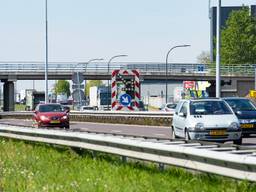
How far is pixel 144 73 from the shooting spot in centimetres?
9100

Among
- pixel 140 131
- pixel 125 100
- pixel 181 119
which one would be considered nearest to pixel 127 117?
pixel 125 100

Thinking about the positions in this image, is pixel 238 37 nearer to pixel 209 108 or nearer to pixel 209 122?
pixel 209 108

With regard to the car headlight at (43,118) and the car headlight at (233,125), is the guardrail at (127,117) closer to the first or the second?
the car headlight at (43,118)

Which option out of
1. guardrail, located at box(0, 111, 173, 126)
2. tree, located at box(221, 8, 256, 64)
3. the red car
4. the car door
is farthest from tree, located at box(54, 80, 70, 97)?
the car door

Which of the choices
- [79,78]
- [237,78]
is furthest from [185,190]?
[237,78]

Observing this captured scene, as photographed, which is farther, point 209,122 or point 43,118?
point 43,118

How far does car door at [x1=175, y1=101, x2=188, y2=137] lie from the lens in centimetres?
2106

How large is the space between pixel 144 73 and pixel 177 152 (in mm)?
80205

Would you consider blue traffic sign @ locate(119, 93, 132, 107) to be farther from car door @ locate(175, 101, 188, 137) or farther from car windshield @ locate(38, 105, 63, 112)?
car door @ locate(175, 101, 188, 137)

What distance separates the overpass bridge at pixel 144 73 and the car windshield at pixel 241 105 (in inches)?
2394

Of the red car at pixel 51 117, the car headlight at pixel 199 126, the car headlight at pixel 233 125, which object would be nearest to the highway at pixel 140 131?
the red car at pixel 51 117

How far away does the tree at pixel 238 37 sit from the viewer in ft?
358

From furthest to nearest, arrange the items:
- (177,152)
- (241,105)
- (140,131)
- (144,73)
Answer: (144,73)
(140,131)
(241,105)
(177,152)

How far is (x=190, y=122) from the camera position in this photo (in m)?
20.3
